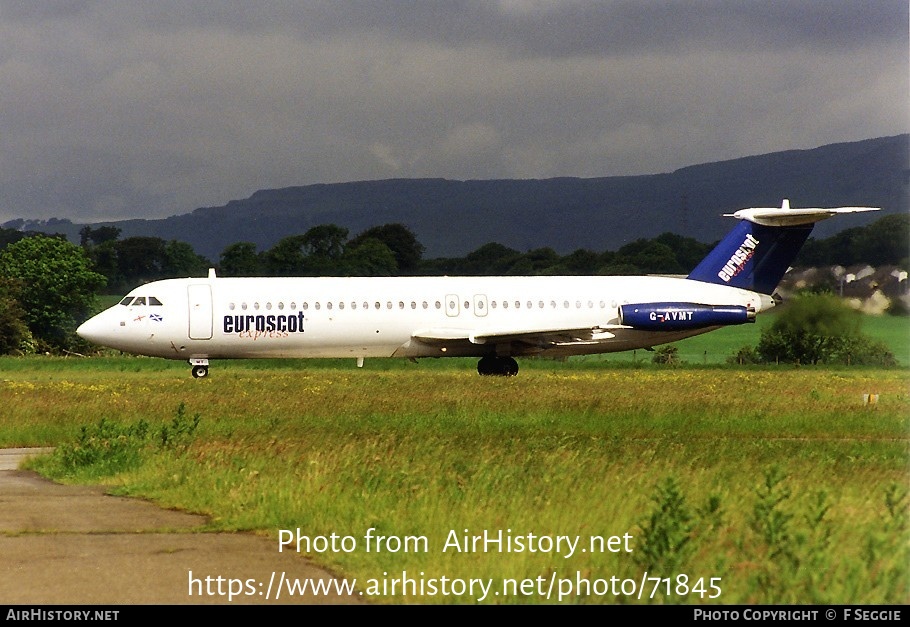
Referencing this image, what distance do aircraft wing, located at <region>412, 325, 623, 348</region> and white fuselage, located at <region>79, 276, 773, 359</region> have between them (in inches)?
1.5

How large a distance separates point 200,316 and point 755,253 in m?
15.9

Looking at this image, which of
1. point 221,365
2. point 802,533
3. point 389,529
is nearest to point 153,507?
point 389,529

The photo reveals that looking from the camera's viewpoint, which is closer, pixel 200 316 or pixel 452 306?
pixel 200 316

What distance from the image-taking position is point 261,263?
67812 mm

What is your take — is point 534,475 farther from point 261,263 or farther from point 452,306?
point 261,263

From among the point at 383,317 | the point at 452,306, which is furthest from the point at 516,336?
the point at 383,317

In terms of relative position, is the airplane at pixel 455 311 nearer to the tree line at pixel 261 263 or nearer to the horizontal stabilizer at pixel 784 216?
the horizontal stabilizer at pixel 784 216

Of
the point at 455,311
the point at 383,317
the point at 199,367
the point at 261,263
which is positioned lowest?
the point at 199,367

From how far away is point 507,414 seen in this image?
26.5 meters

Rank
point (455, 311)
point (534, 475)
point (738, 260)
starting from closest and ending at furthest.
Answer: point (534, 475)
point (455, 311)
point (738, 260)

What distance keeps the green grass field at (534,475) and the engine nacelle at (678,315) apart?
4.74 metres

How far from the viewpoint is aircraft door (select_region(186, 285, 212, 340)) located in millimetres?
38188

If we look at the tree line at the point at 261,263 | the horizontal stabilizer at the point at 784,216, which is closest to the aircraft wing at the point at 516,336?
the horizontal stabilizer at the point at 784,216

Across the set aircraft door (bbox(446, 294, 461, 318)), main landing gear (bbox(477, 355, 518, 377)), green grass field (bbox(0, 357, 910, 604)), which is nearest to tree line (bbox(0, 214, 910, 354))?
main landing gear (bbox(477, 355, 518, 377))
